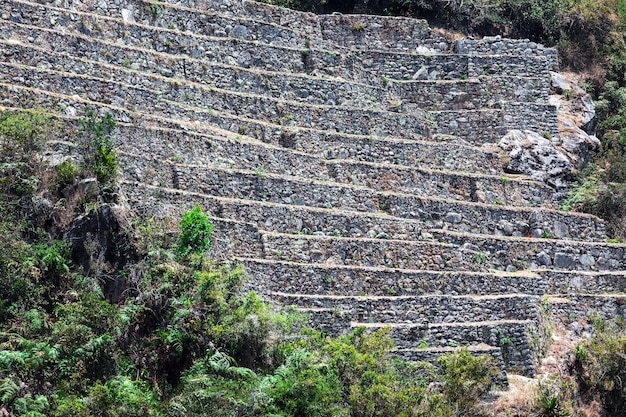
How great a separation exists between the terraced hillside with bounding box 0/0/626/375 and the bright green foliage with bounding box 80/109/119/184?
872mm

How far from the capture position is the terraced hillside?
3625cm

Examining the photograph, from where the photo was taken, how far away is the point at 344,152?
1652 inches

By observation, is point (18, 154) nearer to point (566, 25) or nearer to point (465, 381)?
point (465, 381)

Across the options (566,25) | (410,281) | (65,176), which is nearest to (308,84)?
(410,281)

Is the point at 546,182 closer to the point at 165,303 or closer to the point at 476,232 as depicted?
the point at 476,232

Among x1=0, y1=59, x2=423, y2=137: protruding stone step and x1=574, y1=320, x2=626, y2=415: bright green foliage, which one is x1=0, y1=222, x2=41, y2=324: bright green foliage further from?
x1=574, y1=320, x2=626, y2=415: bright green foliage

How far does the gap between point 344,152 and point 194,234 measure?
9425 mm

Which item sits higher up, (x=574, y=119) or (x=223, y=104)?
(x=574, y=119)

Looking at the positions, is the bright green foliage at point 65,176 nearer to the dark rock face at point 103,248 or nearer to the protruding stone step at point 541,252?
the dark rock face at point 103,248

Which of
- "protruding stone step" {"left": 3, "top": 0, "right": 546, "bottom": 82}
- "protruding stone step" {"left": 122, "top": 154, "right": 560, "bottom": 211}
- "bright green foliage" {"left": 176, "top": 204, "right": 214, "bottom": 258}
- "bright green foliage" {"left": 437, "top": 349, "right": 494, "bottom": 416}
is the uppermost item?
"protruding stone step" {"left": 3, "top": 0, "right": 546, "bottom": 82}

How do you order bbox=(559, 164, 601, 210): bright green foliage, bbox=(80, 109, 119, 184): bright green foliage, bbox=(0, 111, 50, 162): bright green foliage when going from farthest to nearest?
bbox=(559, 164, 601, 210): bright green foliage < bbox=(80, 109, 119, 184): bright green foliage < bbox=(0, 111, 50, 162): bright green foliage

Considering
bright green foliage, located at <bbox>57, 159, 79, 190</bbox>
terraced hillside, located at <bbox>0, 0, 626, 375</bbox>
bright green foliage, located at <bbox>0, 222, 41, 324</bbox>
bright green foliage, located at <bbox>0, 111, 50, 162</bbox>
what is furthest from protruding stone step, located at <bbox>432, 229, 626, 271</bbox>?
bright green foliage, located at <bbox>0, 222, 41, 324</bbox>

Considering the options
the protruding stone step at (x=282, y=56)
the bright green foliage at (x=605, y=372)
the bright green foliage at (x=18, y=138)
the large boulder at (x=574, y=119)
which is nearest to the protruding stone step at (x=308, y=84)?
the protruding stone step at (x=282, y=56)

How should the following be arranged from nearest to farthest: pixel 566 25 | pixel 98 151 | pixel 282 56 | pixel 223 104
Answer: pixel 98 151 < pixel 223 104 < pixel 282 56 < pixel 566 25
